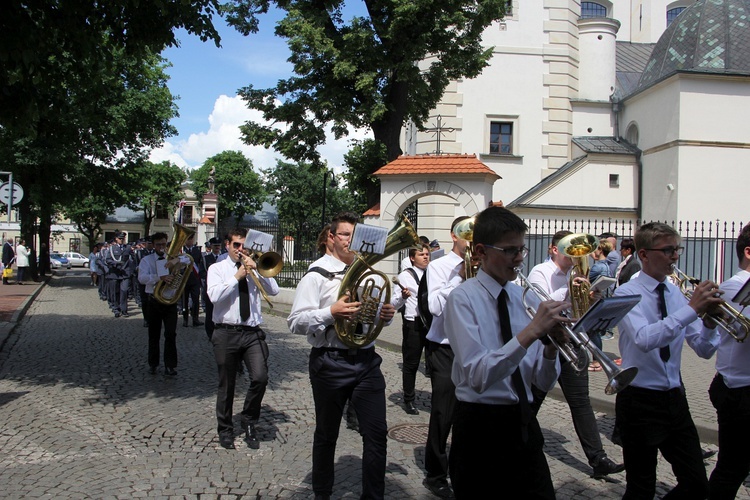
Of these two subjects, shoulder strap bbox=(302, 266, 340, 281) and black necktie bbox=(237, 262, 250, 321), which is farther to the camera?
black necktie bbox=(237, 262, 250, 321)

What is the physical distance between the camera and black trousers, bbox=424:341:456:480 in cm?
497

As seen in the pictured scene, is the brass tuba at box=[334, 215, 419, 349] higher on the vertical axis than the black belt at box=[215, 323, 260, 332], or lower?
higher

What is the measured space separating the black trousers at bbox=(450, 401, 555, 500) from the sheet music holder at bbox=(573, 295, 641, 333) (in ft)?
1.63

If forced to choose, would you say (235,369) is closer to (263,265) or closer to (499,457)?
(263,265)

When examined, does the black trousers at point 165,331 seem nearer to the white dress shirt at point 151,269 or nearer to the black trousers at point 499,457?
the white dress shirt at point 151,269

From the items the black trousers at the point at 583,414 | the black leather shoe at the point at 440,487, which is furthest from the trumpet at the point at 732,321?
the black leather shoe at the point at 440,487

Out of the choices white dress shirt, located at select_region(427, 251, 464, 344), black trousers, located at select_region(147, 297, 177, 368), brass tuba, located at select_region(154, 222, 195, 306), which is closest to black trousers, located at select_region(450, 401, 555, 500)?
white dress shirt, located at select_region(427, 251, 464, 344)

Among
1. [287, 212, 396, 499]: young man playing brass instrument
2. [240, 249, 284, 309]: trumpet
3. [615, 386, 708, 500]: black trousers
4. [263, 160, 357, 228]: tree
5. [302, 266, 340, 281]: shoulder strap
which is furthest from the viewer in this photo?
A: [263, 160, 357, 228]: tree

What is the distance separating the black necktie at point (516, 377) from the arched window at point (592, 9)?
35.8m

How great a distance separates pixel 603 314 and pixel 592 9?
37.0 metres

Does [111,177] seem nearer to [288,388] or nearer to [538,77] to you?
[538,77]

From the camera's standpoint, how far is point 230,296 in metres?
6.15

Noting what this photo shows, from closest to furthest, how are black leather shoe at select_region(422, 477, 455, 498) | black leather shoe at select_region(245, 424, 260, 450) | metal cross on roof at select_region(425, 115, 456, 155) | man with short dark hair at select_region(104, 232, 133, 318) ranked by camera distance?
black leather shoe at select_region(422, 477, 455, 498)
black leather shoe at select_region(245, 424, 260, 450)
man with short dark hair at select_region(104, 232, 133, 318)
metal cross on roof at select_region(425, 115, 456, 155)

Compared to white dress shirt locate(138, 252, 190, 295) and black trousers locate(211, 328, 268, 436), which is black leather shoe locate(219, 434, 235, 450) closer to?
black trousers locate(211, 328, 268, 436)
